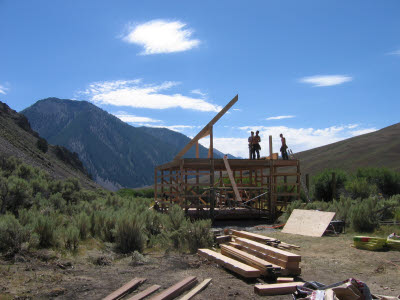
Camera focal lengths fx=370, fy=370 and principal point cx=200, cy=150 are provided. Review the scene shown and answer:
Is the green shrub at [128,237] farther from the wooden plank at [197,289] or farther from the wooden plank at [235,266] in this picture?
the wooden plank at [197,289]

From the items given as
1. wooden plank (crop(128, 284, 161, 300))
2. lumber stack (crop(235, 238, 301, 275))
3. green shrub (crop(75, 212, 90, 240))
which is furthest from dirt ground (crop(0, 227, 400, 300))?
green shrub (crop(75, 212, 90, 240))

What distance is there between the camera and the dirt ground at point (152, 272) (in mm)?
5383

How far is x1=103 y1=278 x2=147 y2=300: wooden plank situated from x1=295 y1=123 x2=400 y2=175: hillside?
59.0m

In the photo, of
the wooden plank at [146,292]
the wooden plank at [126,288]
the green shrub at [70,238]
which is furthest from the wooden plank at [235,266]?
the green shrub at [70,238]

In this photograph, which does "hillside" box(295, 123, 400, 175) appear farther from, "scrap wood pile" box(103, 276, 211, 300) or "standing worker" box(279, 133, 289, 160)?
"scrap wood pile" box(103, 276, 211, 300)

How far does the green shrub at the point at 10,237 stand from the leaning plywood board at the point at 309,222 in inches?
313

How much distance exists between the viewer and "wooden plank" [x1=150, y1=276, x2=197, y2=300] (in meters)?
5.03

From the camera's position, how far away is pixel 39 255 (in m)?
7.33

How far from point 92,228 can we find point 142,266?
3.87m

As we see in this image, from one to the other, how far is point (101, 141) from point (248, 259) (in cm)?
16295

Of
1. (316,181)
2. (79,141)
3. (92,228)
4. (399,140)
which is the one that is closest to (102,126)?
(79,141)

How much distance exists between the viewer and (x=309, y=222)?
1188cm

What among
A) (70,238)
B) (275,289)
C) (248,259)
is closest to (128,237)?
(70,238)

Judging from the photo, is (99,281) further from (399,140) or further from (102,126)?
(102,126)
